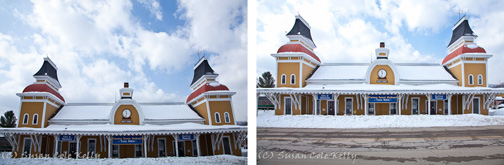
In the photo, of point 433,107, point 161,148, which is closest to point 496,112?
point 433,107

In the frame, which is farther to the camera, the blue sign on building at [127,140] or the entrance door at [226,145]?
the blue sign on building at [127,140]

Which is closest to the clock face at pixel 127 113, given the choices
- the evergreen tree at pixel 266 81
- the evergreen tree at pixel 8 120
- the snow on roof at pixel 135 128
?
the snow on roof at pixel 135 128

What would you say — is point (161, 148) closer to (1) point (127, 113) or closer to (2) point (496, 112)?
(1) point (127, 113)

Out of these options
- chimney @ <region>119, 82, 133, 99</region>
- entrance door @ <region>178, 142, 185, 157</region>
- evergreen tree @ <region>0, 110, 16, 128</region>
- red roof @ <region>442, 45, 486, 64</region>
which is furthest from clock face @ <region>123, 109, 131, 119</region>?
red roof @ <region>442, 45, 486, 64</region>

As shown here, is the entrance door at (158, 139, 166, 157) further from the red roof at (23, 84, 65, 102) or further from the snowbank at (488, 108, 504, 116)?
the snowbank at (488, 108, 504, 116)

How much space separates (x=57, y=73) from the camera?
14.8 ft

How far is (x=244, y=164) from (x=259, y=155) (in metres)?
0.48

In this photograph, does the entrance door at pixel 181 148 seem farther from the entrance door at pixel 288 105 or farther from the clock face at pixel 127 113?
the entrance door at pixel 288 105

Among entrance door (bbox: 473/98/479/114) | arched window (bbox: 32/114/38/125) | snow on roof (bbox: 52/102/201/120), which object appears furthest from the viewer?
entrance door (bbox: 473/98/479/114)

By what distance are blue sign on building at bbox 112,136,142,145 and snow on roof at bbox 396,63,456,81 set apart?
9.11 m

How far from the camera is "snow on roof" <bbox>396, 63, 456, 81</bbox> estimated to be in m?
11.9

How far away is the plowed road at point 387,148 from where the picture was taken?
4.65 m

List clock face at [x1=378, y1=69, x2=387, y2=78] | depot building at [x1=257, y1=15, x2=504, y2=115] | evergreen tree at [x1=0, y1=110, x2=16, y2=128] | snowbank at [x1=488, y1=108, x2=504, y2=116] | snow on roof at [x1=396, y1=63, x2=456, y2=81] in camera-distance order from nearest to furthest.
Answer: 1. evergreen tree at [x1=0, y1=110, x2=16, y2=128]
2. snowbank at [x1=488, y1=108, x2=504, y2=116]
3. depot building at [x1=257, y1=15, x2=504, y2=115]
4. clock face at [x1=378, y1=69, x2=387, y2=78]
5. snow on roof at [x1=396, y1=63, x2=456, y2=81]

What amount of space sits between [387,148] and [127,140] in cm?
381
